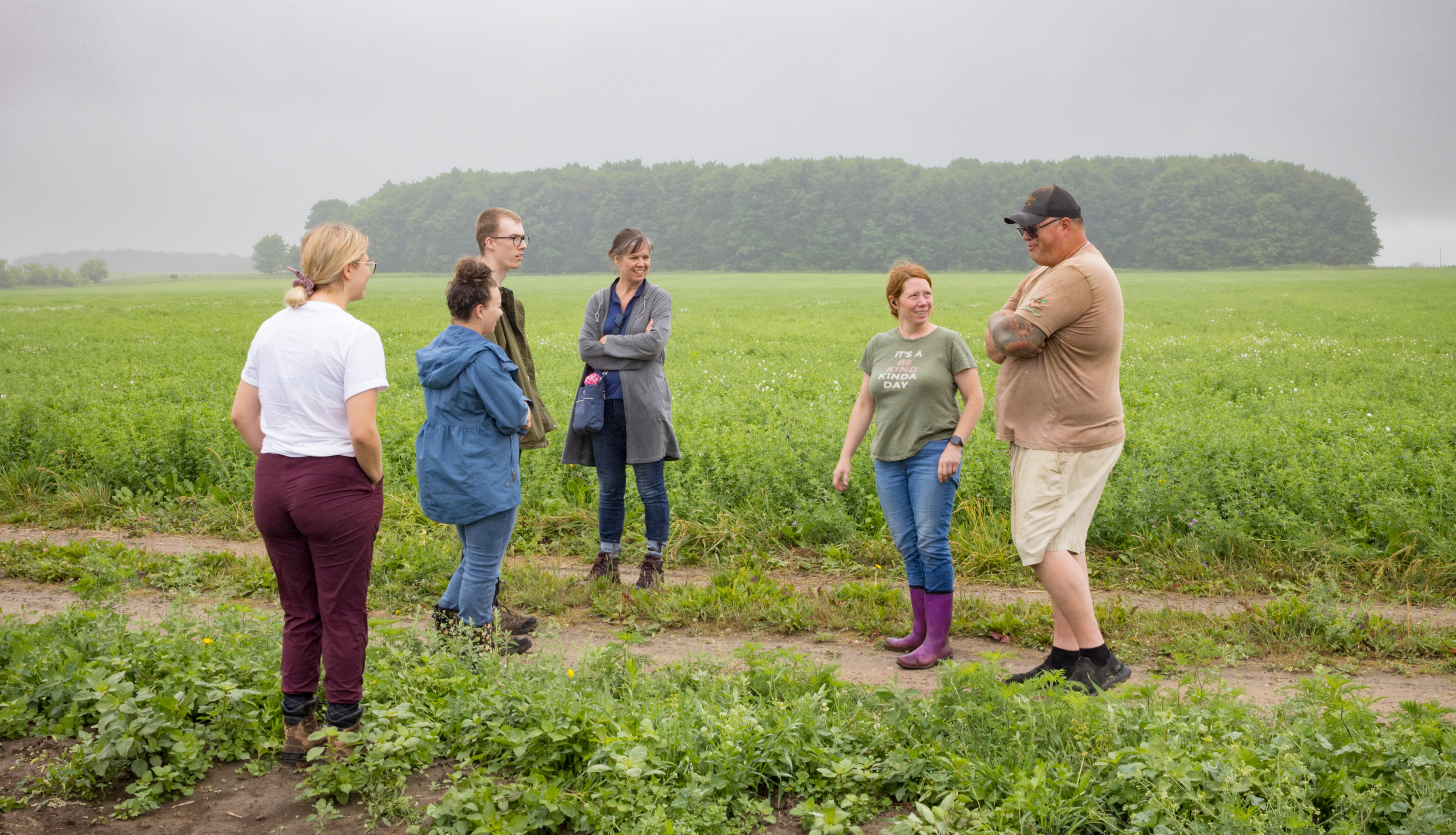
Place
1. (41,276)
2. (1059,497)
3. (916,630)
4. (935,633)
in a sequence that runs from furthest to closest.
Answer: (41,276) → (916,630) → (935,633) → (1059,497)

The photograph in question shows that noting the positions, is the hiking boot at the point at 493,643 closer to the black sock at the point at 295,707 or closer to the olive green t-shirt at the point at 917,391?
the black sock at the point at 295,707

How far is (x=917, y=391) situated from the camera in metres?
4.80

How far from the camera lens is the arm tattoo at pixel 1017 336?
400 centimetres

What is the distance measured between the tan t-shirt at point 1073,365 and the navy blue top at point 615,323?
8.98ft

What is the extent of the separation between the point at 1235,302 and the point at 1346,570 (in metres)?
A: 34.8

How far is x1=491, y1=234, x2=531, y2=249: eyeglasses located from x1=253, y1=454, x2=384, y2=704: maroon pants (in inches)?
88.4

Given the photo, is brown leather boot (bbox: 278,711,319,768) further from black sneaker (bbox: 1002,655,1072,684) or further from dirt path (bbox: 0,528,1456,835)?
black sneaker (bbox: 1002,655,1072,684)

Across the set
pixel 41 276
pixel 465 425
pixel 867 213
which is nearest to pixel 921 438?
pixel 465 425

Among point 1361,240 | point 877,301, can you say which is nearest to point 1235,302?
point 877,301

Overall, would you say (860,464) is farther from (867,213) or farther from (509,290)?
(867,213)

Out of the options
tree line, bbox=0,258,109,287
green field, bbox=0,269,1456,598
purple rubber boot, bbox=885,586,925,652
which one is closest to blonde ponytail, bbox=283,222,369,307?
Answer: purple rubber boot, bbox=885,586,925,652

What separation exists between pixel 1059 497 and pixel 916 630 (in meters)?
1.37

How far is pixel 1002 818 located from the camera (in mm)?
2965

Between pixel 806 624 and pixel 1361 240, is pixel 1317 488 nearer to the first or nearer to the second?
pixel 806 624
